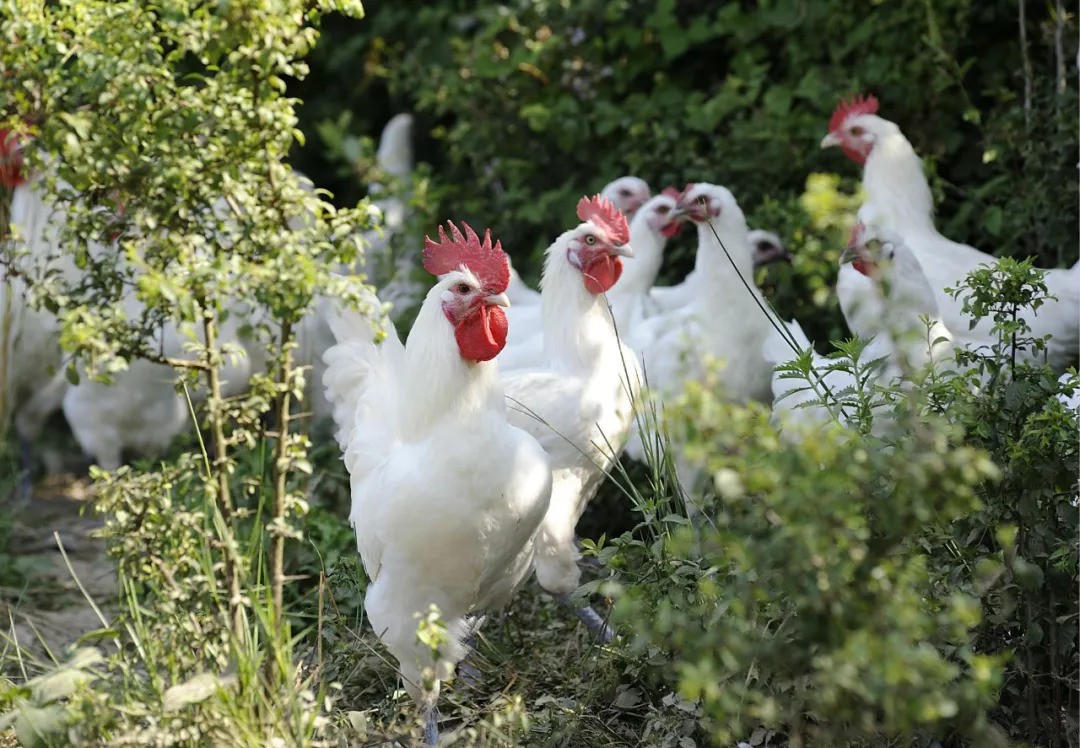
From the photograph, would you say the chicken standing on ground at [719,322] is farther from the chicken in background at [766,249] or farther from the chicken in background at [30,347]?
the chicken in background at [30,347]

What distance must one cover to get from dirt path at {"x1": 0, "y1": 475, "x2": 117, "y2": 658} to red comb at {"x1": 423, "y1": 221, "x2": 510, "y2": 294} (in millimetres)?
1629

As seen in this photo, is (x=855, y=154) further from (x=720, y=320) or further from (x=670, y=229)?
(x=720, y=320)

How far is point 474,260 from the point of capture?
12.5ft

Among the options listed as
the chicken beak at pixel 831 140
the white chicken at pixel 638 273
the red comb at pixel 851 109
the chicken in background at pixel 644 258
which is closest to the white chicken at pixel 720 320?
the white chicken at pixel 638 273

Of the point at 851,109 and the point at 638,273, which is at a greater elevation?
the point at 851,109

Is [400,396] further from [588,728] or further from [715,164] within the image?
[715,164]

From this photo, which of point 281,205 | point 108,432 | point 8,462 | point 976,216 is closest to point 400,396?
point 281,205

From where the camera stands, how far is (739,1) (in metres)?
7.46

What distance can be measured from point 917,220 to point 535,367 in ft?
6.75

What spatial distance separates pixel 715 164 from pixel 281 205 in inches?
153

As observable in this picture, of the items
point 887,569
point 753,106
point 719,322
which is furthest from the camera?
point 753,106

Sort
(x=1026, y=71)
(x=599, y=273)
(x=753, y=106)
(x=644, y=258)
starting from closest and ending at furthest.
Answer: (x=599, y=273) < (x=1026, y=71) < (x=644, y=258) < (x=753, y=106)

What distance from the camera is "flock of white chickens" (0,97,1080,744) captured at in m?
3.58

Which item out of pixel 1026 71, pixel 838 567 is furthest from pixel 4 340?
pixel 1026 71
